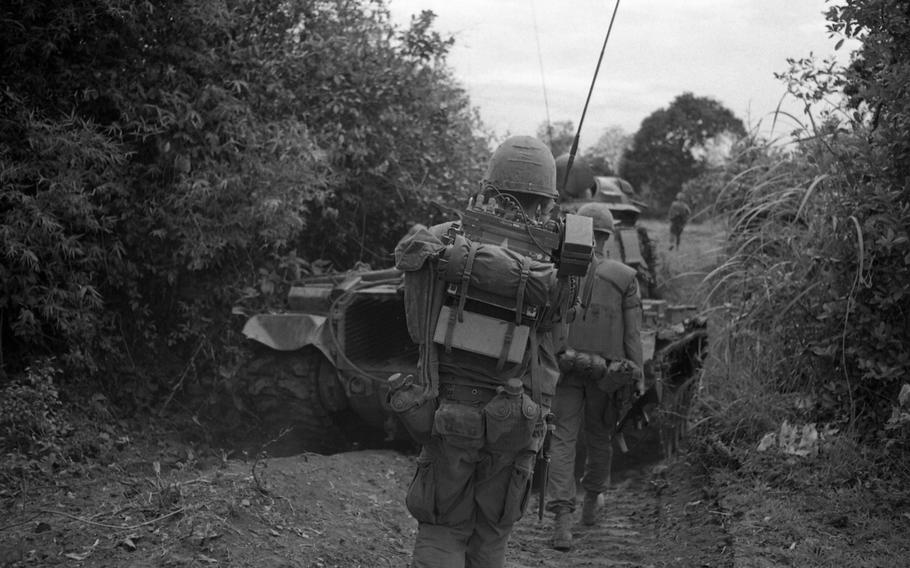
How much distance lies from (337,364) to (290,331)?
1.49ft

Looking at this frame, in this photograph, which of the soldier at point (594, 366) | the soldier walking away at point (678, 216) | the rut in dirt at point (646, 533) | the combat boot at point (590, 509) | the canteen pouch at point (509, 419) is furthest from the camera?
the soldier walking away at point (678, 216)

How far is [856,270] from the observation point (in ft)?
20.6

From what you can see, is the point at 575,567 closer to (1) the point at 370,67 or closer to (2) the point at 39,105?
(2) the point at 39,105

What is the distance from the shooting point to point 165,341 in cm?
806

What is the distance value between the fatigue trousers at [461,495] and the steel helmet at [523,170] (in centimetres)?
110

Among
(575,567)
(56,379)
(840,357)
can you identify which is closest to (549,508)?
(575,567)

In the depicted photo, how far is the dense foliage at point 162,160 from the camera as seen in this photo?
6.66 m

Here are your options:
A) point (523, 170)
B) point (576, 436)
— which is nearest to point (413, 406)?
point (523, 170)

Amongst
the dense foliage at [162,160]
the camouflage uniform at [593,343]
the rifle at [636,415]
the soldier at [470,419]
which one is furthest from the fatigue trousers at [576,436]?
the dense foliage at [162,160]

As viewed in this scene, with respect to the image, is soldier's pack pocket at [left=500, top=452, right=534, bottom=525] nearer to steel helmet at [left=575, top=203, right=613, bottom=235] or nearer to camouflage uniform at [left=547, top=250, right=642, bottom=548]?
camouflage uniform at [left=547, top=250, right=642, bottom=548]

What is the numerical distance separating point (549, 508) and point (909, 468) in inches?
83.0

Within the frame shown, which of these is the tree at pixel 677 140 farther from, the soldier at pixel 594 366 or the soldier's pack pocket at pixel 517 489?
the soldier's pack pocket at pixel 517 489

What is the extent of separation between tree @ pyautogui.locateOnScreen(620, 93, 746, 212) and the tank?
10923mm

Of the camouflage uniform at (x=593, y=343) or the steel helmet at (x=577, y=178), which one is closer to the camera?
the camouflage uniform at (x=593, y=343)
